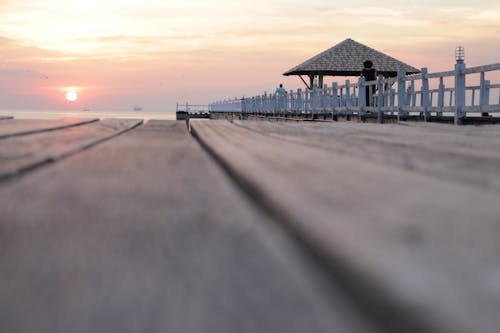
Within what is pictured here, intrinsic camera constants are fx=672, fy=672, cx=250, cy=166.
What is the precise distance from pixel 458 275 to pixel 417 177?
826mm

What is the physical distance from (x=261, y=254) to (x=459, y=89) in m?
12.7

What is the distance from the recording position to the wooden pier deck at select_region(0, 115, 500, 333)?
22.5 inches

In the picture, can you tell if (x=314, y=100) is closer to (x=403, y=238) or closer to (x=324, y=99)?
(x=324, y=99)

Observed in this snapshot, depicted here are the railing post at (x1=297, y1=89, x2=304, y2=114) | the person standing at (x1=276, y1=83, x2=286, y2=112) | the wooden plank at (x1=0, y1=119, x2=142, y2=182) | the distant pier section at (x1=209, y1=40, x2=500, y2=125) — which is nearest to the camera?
the wooden plank at (x1=0, y1=119, x2=142, y2=182)

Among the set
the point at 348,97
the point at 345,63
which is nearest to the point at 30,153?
the point at 348,97

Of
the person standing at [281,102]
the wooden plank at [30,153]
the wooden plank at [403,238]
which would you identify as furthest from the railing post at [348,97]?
the wooden plank at [403,238]

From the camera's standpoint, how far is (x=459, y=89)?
1282 centimetres

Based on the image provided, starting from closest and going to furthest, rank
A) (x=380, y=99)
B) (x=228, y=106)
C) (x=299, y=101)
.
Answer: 1. (x=380, y=99)
2. (x=299, y=101)
3. (x=228, y=106)

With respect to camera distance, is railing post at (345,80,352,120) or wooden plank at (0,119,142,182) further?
railing post at (345,80,352,120)

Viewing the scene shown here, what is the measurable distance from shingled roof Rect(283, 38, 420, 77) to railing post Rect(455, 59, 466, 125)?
30891mm

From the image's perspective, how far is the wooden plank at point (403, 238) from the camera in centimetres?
50

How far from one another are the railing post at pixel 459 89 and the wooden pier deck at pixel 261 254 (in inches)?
461

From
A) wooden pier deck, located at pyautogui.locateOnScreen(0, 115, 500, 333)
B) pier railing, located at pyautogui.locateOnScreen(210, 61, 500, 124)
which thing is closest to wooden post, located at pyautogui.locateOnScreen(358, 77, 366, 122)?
pier railing, located at pyautogui.locateOnScreen(210, 61, 500, 124)

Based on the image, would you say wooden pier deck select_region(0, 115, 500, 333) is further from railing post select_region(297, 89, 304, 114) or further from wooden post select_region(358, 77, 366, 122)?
railing post select_region(297, 89, 304, 114)
